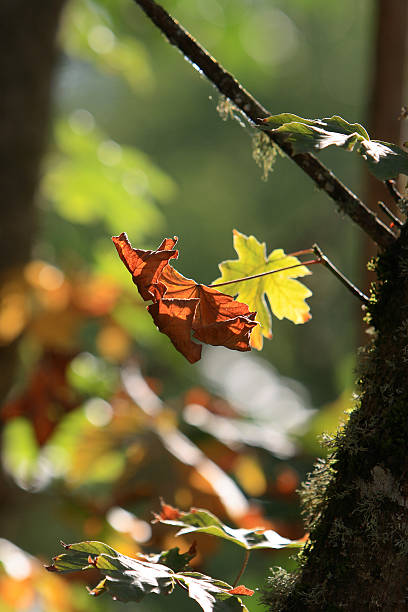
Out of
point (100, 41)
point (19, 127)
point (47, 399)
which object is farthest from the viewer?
point (100, 41)

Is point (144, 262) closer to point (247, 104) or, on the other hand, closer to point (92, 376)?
point (247, 104)

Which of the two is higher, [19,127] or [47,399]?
[19,127]

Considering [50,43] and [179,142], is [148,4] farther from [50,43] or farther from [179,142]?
[179,142]

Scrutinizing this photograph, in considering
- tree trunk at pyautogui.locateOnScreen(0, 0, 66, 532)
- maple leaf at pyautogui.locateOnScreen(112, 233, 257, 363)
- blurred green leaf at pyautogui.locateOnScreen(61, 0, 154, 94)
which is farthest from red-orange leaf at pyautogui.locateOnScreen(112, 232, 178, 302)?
blurred green leaf at pyautogui.locateOnScreen(61, 0, 154, 94)

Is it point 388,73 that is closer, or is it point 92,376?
point 388,73

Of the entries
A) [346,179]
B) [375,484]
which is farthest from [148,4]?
[346,179]

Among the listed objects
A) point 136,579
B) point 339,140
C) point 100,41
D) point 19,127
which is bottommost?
point 136,579

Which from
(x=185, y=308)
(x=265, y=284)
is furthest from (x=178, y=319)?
(x=265, y=284)

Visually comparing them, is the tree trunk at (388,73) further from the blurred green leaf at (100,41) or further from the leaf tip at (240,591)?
the blurred green leaf at (100,41)
